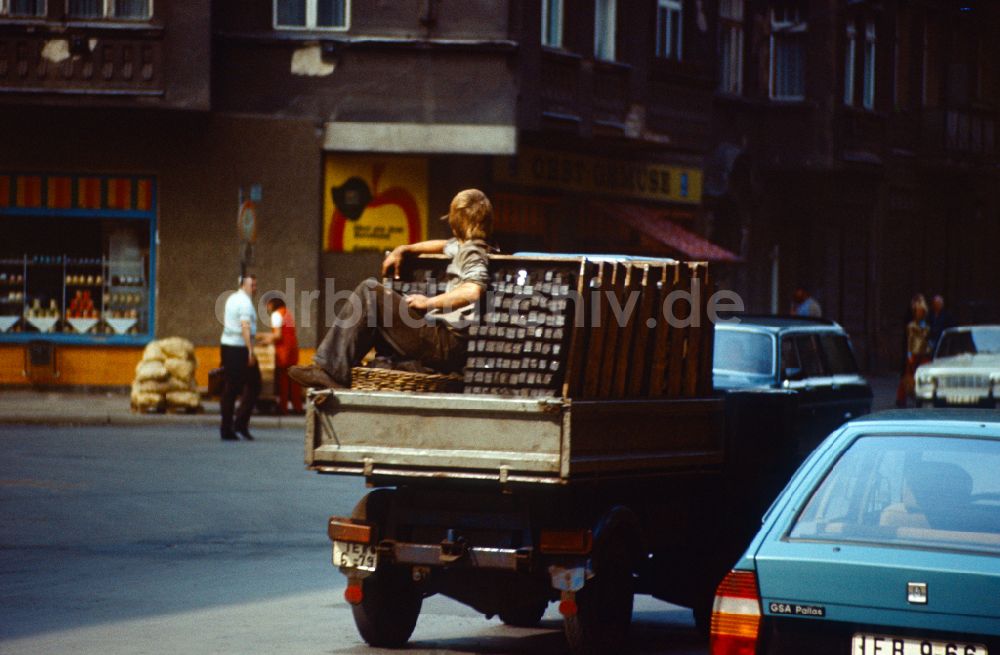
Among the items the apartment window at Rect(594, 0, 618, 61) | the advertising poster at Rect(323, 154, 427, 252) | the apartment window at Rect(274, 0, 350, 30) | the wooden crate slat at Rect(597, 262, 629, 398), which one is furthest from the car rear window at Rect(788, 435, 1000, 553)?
the apartment window at Rect(594, 0, 618, 61)

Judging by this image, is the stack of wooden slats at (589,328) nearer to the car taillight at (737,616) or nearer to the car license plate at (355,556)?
the car license plate at (355,556)

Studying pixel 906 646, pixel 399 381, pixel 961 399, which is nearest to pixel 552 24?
pixel 961 399

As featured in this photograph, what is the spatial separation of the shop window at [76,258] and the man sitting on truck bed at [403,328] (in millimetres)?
→ 19162

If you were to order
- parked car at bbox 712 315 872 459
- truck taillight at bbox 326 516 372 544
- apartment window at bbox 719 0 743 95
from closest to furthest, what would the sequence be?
truck taillight at bbox 326 516 372 544 → parked car at bbox 712 315 872 459 → apartment window at bbox 719 0 743 95

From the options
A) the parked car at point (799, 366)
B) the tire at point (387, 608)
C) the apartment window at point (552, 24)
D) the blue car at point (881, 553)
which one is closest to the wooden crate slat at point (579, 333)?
the tire at point (387, 608)

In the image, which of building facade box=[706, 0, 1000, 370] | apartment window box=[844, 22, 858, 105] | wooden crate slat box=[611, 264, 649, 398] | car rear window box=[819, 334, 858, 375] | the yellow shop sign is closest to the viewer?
wooden crate slat box=[611, 264, 649, 398]

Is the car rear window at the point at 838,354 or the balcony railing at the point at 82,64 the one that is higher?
the balcony railing at the point at 82,64

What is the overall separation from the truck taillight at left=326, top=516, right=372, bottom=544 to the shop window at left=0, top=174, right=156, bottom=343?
19330mm

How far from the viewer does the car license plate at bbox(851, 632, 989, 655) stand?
5168mm

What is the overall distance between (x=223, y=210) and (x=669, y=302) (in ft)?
62.3

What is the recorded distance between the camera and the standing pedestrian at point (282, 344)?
79.8 ft

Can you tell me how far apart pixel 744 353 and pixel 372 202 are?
1210 centimetres

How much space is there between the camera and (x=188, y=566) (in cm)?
1184

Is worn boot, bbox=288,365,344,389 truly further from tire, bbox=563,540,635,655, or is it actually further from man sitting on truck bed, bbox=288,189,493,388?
tire, bbox=563,540,635,655
